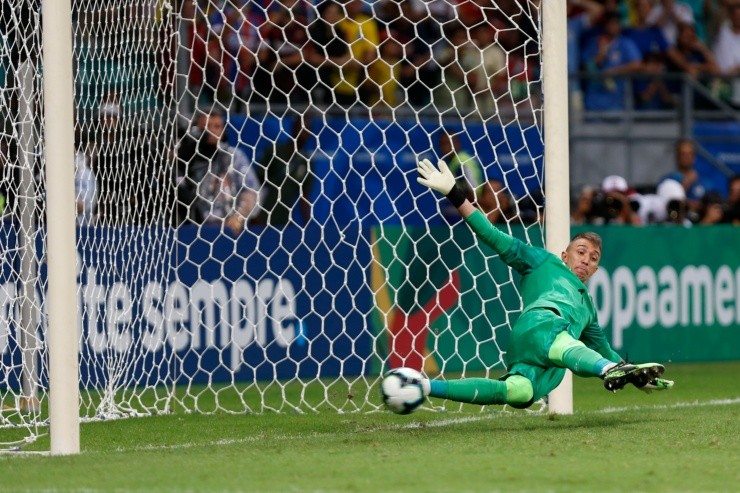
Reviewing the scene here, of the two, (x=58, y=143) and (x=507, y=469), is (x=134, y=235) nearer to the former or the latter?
(x=58, y=143)

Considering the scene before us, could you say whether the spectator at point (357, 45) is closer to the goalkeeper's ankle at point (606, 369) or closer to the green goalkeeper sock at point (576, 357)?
the green goalkeeper sock at point (576, 357)

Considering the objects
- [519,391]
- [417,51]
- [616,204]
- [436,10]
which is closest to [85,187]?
[519,391]

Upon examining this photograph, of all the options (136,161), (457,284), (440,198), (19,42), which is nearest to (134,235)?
(136,161)

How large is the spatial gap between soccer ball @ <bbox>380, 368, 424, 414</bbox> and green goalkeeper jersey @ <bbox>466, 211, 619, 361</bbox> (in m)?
0.98

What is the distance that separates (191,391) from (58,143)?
13.7ft

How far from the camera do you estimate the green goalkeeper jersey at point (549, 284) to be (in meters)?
7.92

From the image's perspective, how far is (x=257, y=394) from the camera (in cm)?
1091

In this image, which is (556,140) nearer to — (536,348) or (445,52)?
(536,348)

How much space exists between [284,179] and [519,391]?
15.7 feet

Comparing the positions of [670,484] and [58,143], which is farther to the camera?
[58,143]

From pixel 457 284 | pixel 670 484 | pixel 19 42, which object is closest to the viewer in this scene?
pixel 670 484

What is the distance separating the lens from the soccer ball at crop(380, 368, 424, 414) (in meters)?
7.23

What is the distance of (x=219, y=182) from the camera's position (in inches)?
444

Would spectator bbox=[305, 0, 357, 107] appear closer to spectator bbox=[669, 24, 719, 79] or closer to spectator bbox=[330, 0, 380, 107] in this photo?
spectator bbox=[330, 0, 380, 107]
